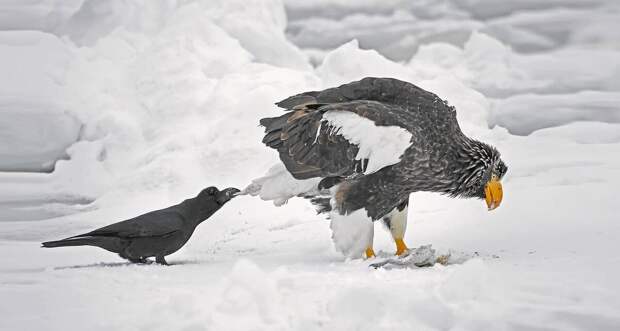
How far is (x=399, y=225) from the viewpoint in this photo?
611 cm

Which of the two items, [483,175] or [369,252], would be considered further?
[483,175]

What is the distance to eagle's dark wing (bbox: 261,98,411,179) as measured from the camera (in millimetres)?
5660

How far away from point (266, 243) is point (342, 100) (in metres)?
1.45

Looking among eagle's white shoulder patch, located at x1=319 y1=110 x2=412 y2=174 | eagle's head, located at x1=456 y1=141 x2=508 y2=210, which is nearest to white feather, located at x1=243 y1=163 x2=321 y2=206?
eagle's white shoulder patch, located at x1=319 y1=110 x2=412 y2=174

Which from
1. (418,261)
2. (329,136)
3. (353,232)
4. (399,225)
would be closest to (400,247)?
(399,225)

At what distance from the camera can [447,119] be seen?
5.95 metres

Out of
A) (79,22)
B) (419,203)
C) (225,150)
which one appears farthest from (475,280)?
(79,22)

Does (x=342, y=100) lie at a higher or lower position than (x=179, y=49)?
lower

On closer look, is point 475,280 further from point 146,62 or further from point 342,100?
point 146,62

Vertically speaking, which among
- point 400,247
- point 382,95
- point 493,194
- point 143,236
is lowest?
point 400,247

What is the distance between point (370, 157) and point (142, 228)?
1584 mm

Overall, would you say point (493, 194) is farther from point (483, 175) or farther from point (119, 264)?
point (119, 264)

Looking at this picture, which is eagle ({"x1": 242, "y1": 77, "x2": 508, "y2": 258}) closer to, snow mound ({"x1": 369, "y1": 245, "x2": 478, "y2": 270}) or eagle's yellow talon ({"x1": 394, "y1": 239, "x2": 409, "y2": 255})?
eagle's yellow talon ({"x1": 394, "y1": 239, "x2": 409, "y2": 255})

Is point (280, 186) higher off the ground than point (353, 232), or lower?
higher
